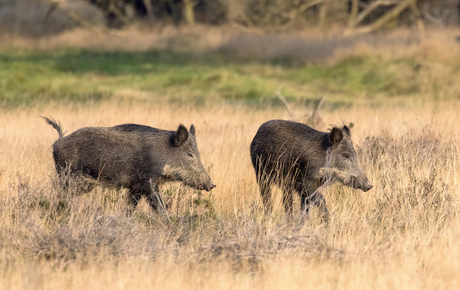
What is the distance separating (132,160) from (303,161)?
1.50 meters

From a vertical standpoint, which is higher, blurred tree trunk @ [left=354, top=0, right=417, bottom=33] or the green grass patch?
blurred tree trunk @ [left=354, top=0, right=417, bottom=33]

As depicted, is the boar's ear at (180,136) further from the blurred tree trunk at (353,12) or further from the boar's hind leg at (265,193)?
the blurred tree trunk at (353,12)

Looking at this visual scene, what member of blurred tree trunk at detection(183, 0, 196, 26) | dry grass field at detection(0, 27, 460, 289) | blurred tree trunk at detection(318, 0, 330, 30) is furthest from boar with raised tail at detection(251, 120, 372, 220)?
blurred tree trunk at detection(183, 0, 196, 26)

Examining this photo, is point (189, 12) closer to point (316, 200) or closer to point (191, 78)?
point (191, 78)

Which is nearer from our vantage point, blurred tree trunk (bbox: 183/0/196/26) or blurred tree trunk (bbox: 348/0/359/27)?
blurred tree trunk (bbox: 348/0/359/27)

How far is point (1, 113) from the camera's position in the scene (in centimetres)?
1007

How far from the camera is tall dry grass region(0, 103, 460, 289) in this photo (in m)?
3.77

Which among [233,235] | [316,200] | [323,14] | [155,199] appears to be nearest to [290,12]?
[323,14]

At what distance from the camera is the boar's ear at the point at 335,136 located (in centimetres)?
535

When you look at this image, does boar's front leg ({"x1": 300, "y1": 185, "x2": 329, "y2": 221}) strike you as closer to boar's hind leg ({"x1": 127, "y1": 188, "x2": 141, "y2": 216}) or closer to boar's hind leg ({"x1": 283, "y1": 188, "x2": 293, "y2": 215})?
boar's hind leg ({"x1": 283, "y1": 188, "x2": 293, "y2": 215})

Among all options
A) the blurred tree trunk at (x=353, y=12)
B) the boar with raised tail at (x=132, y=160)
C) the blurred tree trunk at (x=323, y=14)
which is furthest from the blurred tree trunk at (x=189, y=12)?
the boar with raised tail at (x=132, y=160)

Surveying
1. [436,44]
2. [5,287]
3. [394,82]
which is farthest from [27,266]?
[436,44]

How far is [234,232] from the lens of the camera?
15.4 ft

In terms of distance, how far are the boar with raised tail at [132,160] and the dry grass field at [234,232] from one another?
0.19 meters
